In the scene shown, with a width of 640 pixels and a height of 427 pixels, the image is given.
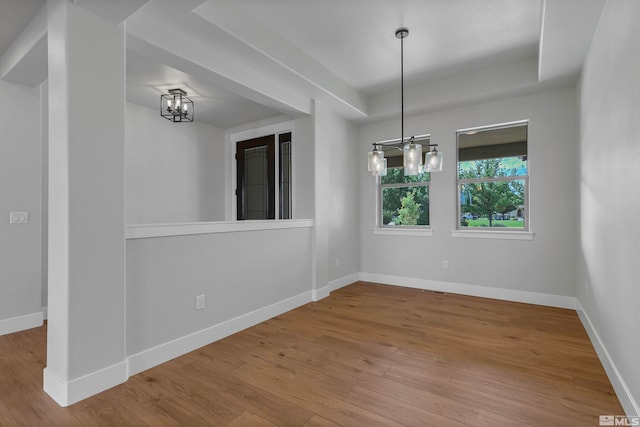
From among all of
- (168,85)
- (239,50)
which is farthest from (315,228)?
(168,85)

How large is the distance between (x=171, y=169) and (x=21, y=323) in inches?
107

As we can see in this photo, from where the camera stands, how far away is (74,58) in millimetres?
2006

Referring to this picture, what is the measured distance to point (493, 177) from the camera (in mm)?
4301

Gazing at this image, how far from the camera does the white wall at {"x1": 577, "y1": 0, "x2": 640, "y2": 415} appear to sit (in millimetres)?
1717

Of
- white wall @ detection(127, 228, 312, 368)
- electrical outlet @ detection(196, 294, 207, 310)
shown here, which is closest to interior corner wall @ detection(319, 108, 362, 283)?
white wall @ detection(127, 228, 312, 368)

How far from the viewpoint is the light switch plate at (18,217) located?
320 cm

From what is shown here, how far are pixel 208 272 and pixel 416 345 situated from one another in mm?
1942

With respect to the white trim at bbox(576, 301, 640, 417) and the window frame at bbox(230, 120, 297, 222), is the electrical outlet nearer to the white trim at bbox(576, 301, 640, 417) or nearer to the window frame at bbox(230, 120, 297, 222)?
the window frame at bbox(230, 120, 297, 222)

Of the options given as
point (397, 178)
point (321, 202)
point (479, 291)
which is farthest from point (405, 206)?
point (479, 291)

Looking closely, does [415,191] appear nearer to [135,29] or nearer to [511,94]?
[511,94]

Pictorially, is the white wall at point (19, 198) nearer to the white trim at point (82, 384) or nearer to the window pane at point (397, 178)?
the white trim at point (82, 384)

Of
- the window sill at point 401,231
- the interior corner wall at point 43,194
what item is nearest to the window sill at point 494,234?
the window sill at point 401,231

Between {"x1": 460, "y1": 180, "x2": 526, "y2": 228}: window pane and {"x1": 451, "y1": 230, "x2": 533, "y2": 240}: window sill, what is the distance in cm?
12

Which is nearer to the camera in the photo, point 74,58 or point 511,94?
point 74,58
